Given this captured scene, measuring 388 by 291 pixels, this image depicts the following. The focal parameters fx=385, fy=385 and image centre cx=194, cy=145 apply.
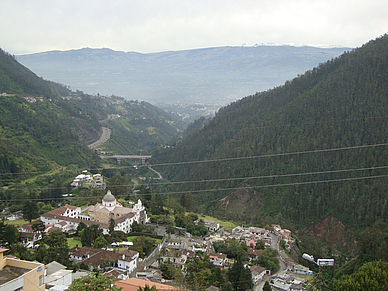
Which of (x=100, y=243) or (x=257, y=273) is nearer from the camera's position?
(x=257, y=273)

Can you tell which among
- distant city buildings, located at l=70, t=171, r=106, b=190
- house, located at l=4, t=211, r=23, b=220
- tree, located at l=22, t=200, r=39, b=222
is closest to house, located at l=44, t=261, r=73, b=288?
tree, located at l=22, t=200, r=39, b=222

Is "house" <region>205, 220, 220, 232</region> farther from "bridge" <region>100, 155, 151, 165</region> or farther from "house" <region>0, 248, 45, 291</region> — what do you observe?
"bridge" <region>100, 155, 151, 165</region>

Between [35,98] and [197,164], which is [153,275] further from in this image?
[35,98]

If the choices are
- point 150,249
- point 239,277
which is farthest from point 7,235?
point 239,277

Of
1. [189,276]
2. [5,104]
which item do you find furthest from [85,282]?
[5,104]

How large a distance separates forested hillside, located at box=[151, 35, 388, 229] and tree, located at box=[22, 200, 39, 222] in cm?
2424

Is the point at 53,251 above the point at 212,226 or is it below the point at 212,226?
above

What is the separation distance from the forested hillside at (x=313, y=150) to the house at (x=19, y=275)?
122 ft

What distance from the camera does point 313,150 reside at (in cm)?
5759

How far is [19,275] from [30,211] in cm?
2524

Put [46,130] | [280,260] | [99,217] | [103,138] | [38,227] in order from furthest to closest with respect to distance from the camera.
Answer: [103,138] → [46,130] → [99,217] → [280,260] → [38,227]

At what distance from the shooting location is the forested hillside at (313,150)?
165ft

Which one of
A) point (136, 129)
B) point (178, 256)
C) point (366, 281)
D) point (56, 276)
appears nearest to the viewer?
point (366, 281)

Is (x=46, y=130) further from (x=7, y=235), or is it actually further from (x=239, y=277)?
(x=239, y=277)
